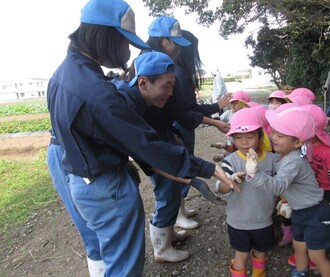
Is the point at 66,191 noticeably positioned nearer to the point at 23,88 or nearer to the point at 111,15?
the point at 111,15

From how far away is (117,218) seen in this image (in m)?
1.69

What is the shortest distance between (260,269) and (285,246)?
59cm

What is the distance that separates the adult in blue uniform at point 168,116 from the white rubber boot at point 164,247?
29 mm

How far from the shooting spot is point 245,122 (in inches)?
81.2

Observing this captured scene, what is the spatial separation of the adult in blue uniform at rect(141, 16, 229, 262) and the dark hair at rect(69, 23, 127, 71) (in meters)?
0.78

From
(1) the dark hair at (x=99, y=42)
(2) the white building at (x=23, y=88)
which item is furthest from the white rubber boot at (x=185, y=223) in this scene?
(2) the white building at (x=23, y=88)

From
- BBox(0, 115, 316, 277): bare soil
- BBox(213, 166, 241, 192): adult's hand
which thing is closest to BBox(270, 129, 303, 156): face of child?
BBox(213, 166, 241, 192): adult's hand

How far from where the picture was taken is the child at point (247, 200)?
6.88ft

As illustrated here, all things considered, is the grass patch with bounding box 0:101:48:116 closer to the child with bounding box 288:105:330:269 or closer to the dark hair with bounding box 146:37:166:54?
the dark hair with bounding box 146:37:166:54

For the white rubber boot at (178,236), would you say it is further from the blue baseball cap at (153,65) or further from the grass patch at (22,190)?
the grass patch at (22,190)

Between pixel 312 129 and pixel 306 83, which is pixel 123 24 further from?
pixel 306 83

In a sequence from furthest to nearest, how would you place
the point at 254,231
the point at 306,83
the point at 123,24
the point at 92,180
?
the point at 306,83 < the point at 254,231 < the point at 92,180 < the point at 123,24

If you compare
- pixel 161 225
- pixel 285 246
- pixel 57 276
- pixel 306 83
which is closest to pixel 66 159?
pixel 161 225

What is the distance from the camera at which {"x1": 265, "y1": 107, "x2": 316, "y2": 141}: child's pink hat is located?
6.34 feet
